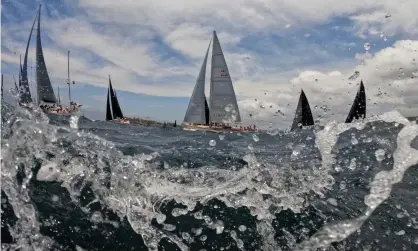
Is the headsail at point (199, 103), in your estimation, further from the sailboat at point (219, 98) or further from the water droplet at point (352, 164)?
the water droplet at point (352, 164)

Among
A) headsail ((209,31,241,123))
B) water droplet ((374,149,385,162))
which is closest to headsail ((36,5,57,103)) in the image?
headsail ((209,31,241,123))

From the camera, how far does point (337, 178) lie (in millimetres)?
6656

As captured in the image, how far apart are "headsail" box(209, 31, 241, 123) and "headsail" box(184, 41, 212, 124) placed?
11.0 ft

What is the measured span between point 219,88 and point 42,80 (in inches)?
985

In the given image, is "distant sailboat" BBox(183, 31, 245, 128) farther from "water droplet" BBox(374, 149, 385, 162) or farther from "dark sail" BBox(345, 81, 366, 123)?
"water droplet" BBox(374, 149, 385, 162)

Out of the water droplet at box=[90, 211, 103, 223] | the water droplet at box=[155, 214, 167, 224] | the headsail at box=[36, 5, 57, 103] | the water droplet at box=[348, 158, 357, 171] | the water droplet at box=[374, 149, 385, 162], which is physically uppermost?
the headsail at box=[36, 5, 57, 103]

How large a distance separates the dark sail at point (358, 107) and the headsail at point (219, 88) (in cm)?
1476

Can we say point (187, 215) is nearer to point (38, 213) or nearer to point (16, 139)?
point (38, 213)

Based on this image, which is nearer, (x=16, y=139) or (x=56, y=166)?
(x=16, y=139)

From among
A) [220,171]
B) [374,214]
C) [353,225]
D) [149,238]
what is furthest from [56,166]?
[374,214]

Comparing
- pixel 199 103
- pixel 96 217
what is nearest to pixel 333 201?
pixel 96 217

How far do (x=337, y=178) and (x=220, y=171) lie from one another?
2148 millimetres

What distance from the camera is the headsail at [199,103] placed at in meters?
47.8

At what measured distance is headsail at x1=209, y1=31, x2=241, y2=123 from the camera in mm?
43844
